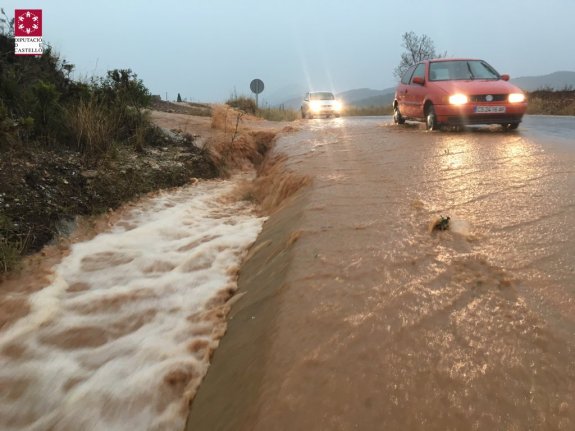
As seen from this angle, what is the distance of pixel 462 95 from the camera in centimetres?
797

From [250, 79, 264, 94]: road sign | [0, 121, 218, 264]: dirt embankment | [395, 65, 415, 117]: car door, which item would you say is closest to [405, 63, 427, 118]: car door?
[395, 65, 415, 117]: car door

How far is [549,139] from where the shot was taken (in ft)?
23.8

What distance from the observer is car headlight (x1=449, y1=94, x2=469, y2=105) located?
7.94m

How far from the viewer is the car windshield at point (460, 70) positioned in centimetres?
878

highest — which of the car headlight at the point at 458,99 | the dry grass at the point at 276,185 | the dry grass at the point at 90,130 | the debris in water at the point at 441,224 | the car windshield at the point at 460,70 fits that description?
the car windshield at the point at 460,70

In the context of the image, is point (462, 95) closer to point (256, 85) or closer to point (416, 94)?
point (416, 94)

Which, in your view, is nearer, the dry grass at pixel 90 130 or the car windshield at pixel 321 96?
the dry grass at pixel 90 130

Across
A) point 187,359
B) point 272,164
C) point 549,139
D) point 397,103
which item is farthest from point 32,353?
point 397,103

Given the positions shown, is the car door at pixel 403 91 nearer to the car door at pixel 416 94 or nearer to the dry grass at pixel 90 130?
the car door at pixel 416 94

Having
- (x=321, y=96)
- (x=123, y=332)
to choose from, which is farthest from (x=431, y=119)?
(x=321, y=96)

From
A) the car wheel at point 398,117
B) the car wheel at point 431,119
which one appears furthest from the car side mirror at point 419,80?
the car wheel at point 398,117

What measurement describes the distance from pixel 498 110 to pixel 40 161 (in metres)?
6.93

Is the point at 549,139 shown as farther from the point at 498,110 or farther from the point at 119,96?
the point at 119,96

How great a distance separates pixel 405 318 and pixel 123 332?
1.70 m
